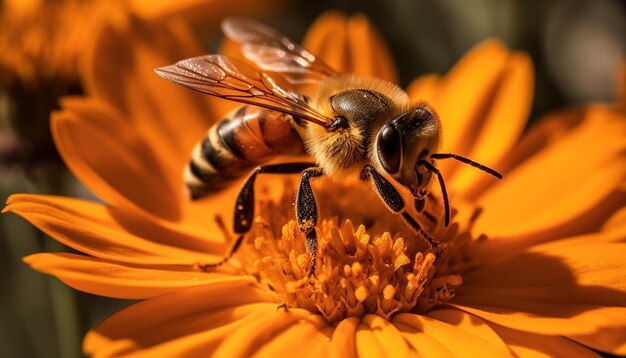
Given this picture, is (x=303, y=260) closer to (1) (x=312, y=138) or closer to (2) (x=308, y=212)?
(2) (x=308, y=212)

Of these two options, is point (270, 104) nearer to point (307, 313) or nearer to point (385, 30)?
point (307, 313)

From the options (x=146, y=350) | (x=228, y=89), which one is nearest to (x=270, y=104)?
(x=228, y=89)

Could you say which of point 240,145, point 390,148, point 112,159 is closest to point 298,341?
point 390,148

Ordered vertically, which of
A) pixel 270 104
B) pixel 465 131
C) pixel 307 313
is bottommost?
pixel 307 313

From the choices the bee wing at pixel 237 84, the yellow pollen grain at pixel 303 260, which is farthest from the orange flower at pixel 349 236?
the bee wing at pixel 237 84

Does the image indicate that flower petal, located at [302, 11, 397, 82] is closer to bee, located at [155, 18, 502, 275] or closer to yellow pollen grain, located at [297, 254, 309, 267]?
bee, located at [155, 18, 502, 275]
